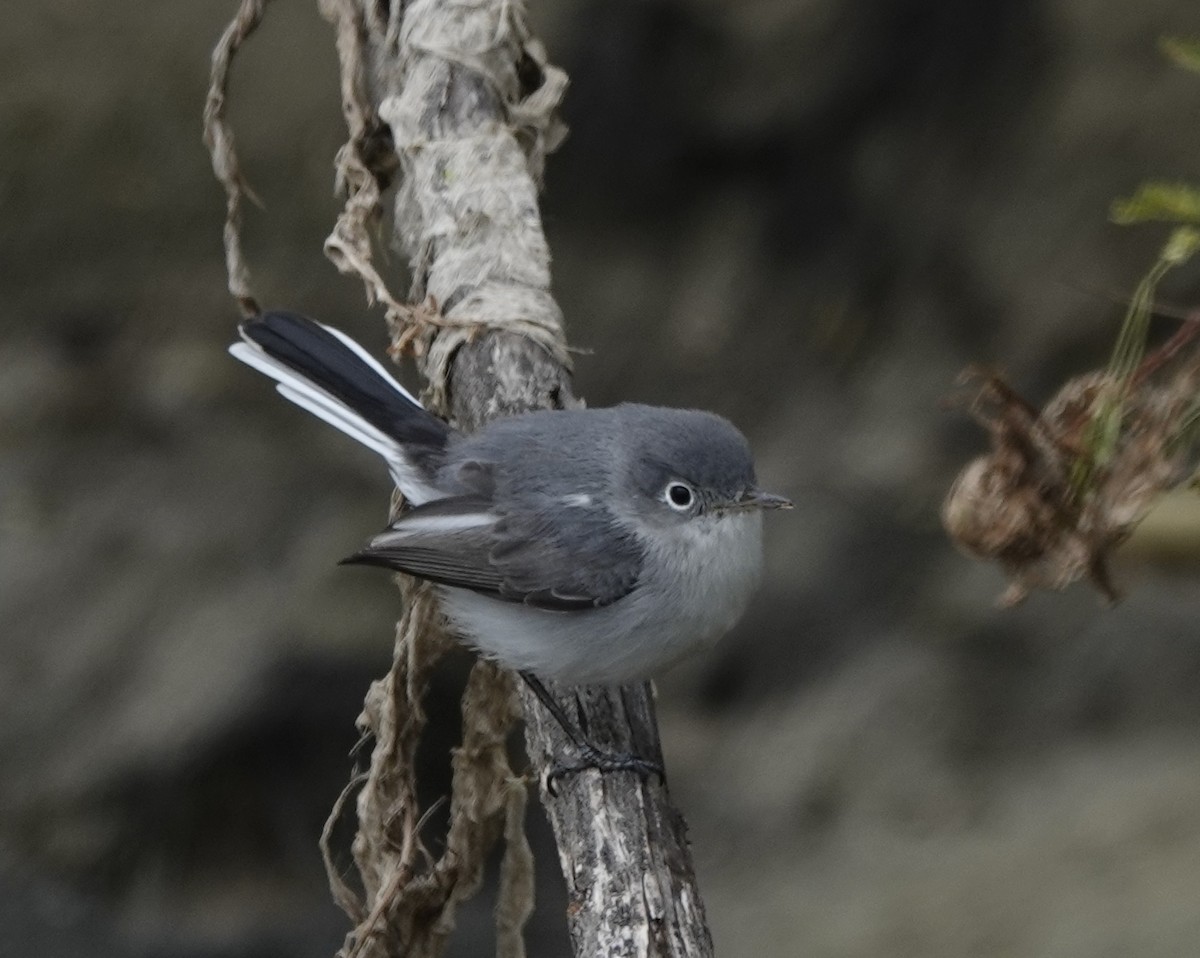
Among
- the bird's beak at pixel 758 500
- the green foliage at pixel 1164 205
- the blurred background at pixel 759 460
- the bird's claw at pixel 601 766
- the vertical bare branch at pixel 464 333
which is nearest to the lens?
the green foliage at pixel 1164 205

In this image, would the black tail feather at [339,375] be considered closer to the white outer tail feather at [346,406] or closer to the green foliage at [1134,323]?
the white outer tail feather at [346,406]

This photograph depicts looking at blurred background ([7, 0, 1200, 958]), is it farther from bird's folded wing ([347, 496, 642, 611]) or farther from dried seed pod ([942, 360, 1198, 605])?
dried seed pod ([942, 360, 1198, 605])

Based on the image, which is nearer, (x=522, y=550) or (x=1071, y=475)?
(x=1071, y=475)

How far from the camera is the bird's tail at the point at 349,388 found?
107 inches

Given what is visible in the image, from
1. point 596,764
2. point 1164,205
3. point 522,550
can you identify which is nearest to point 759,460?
point 522,550

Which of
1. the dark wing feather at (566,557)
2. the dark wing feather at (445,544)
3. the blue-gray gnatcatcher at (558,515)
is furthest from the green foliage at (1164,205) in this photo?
the dark wing feather at (445,544)

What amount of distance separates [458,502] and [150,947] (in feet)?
7.19

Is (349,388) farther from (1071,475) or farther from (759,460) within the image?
(759,460)

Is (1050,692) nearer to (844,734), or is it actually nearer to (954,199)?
(844,734)

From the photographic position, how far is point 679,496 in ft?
8.84

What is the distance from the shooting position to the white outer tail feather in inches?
107

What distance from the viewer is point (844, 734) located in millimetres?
4469

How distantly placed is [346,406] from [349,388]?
0.03 metres

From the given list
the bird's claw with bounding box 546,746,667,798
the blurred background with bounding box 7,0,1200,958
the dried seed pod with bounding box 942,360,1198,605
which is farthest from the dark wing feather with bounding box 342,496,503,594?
the blurred background with bounding box 7,0,1200,958
